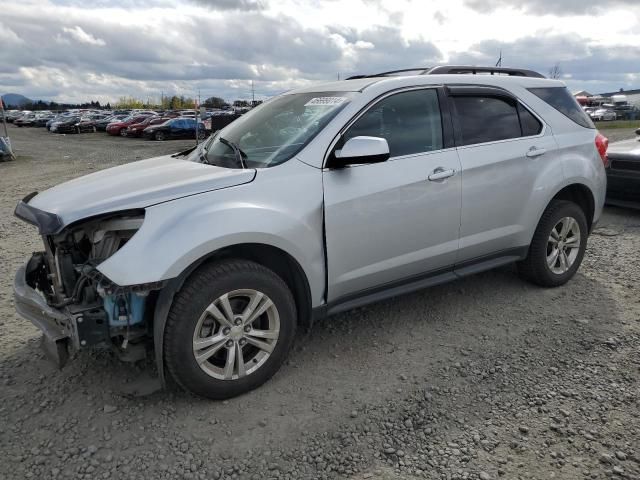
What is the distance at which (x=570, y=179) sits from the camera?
172 inches

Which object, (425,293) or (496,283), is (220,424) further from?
(496,283)

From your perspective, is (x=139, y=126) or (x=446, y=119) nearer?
(x=446, y=119)

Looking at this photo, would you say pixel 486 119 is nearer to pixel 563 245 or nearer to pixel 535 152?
pixel 535 152

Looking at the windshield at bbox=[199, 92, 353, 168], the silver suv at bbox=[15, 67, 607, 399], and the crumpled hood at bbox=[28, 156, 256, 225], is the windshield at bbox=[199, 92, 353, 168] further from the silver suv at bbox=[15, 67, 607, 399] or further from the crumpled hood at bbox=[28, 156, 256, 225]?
the crumpled hood at bbox=[28, 156, 256, 225]

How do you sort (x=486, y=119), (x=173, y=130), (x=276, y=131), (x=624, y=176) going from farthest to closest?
(x=173, y=130), (x=624, y=176), (x=486, y=119), (x=276, y=131)

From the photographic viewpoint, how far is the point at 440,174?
142 inches

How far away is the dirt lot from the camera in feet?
8.33

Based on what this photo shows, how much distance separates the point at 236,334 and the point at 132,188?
1.04 m

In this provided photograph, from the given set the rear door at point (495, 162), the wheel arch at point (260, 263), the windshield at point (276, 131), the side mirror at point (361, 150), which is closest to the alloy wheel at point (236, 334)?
the wheel arch at point (260, 263)

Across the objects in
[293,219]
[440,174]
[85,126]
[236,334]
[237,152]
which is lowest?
[236,334]

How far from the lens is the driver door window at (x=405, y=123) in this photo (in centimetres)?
348

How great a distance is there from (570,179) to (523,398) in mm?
2175

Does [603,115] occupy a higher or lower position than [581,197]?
lower

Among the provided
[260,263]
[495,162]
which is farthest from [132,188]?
[495,162]
